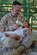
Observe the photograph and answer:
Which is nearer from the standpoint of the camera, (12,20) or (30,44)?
(30,44)

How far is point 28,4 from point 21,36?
2.54 meters

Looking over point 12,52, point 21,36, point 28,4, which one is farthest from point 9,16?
point 28,4

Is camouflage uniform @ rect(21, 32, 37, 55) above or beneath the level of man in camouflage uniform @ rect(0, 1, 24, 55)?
beneath

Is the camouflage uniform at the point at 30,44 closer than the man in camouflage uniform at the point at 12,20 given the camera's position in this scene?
Yes

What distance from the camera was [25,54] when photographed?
1.92 m

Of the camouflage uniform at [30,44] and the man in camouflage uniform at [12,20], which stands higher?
the man in camouflage uniform at [12,20]

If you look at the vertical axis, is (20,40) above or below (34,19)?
above

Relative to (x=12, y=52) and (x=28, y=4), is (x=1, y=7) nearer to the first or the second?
(x=28, y=4)

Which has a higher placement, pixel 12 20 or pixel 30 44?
pixel 12 20

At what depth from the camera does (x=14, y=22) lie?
2930mm

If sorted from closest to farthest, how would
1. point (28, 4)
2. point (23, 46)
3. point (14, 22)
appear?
1. point (23, 46)
2. point (14, 22)
3. point (28, 4)

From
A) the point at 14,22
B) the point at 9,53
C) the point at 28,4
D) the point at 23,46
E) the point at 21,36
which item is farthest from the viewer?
the point at 28,4

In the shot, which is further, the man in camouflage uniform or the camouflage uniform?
the man in camouflage uniform

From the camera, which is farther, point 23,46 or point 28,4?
point 28,4
